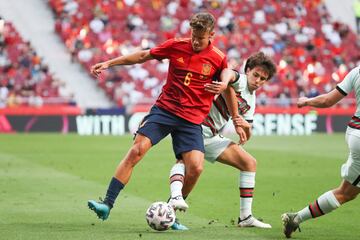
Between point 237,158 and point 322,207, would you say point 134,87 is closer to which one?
point 237,158

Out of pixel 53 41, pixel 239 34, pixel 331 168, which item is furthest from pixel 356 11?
pixel 331 168

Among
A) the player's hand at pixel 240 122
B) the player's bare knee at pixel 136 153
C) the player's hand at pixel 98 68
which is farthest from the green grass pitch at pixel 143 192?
the player's hand at pixel 98 68

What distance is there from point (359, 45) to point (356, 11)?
260cm

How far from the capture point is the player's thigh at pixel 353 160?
8.09 meters

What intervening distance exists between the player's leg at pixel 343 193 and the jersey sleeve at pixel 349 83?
0.37 meters

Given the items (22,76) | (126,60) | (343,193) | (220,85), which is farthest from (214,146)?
(22,76)

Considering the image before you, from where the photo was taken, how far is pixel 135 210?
36.5ft

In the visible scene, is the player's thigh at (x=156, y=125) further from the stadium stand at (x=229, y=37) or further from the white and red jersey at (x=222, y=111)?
the stadium stand at (x=229, y=37)

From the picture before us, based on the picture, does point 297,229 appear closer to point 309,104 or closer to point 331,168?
point 309,104

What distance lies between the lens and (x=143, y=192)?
13.5 metres

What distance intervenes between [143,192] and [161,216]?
466 centimetres

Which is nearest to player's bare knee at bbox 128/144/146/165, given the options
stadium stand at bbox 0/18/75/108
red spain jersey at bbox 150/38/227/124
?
red spain jersey at bbox 150/38/227/124

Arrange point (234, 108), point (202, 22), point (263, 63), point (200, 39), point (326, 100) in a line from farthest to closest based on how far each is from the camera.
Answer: point (263, 63)
point (234, 108)
point (200, 39)
point (202, 22)
point (326, 100)

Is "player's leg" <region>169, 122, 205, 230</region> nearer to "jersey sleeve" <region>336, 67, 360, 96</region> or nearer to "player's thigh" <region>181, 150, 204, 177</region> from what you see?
Answer: "player's thigh" <region>181, 150, 204, 177</region>
